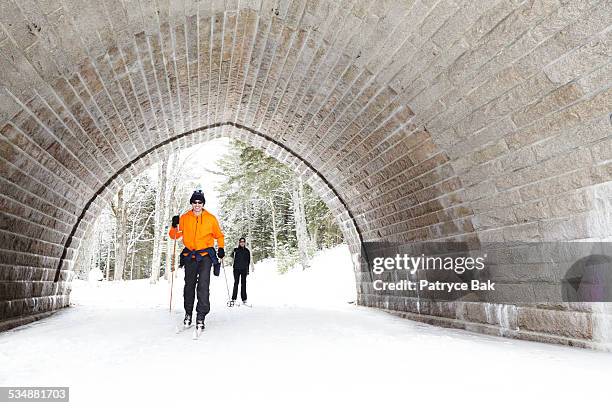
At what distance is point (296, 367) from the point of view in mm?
3025

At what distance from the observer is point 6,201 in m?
4.42

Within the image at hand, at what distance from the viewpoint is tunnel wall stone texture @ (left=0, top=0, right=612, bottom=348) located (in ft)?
11.5

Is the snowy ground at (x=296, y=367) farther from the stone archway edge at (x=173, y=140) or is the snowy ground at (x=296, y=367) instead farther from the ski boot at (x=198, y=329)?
the stone archway edge at (x=173, y=140)

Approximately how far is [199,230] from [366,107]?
2.83 metres

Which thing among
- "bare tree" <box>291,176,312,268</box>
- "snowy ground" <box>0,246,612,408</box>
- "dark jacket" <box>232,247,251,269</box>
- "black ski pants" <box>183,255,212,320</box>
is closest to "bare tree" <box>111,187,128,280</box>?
"bare tree" <box>291,176,312,268</box>

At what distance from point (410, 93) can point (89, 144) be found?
14.3ft

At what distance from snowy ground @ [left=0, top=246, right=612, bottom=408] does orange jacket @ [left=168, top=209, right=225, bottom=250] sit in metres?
1.03

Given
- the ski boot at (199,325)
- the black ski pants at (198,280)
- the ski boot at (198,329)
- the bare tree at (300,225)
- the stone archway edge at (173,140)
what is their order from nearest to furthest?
the ski boot at (198,329), the ski boot at (199,325), the black ski pants at (198,280), the stone archway edge at (173,140), the bare tree at (300,225)

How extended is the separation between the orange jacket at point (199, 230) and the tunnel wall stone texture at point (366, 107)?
5.97 ft

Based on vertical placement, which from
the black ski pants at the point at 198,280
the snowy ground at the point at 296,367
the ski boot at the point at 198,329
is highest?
the black ski pants at the point at 198,280

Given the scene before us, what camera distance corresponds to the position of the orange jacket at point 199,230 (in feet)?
15.8

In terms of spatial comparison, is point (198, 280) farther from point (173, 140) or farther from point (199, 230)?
point (173, 140)

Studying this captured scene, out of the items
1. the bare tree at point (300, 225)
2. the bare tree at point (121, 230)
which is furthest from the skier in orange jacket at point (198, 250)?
the bare tree at point (121, 230)

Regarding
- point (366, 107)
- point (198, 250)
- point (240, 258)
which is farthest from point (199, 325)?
point (240, 258)
